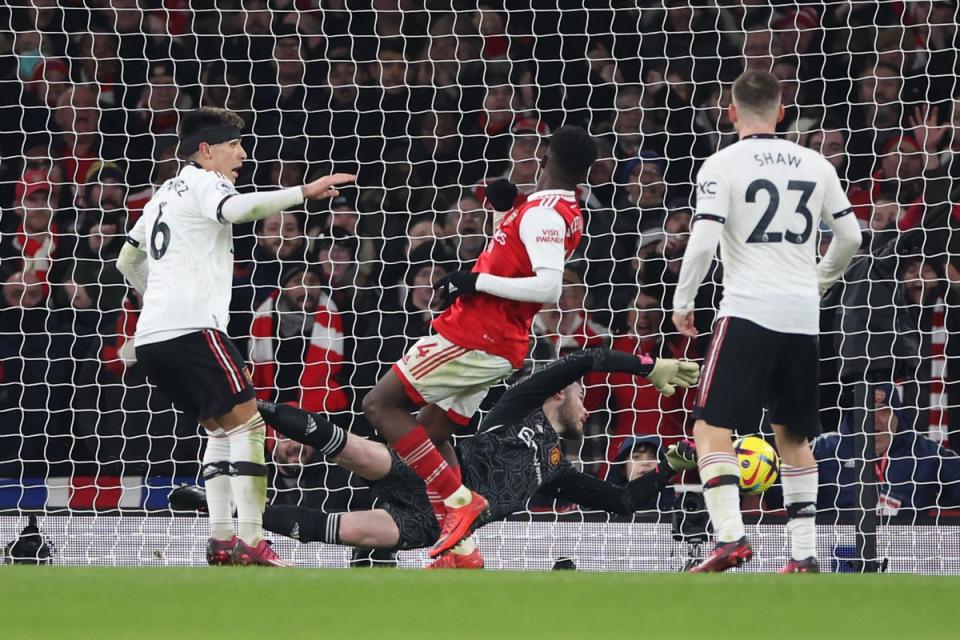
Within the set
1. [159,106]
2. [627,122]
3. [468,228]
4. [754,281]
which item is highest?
[627,122]

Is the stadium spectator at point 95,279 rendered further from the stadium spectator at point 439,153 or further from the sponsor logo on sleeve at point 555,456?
the sponsor logo on sleeve at point 555,456

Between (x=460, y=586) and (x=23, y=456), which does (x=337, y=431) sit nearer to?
(x=460, y=586)

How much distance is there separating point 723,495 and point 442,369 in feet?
3.90

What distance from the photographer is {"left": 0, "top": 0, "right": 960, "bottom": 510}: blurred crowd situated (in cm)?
807

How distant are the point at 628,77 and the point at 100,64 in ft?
10.7

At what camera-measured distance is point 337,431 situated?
585 cm

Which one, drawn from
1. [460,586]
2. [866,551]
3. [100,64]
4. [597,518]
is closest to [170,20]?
[100,64]

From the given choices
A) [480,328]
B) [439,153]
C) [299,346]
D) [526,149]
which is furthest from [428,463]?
[439,153]

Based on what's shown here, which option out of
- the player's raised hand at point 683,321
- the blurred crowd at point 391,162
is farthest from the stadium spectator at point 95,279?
the player's raised hand at point 683,321

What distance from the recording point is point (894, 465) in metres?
7.16

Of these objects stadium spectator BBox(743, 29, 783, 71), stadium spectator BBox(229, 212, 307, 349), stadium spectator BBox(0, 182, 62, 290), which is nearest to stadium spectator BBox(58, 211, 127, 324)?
stadium spectator BBox(0, 182, 62, 290)

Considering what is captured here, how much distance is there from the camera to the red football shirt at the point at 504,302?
5.41 metres

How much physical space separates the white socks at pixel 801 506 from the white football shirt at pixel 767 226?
48cm

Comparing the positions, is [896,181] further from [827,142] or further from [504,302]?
[504,302]
